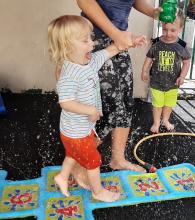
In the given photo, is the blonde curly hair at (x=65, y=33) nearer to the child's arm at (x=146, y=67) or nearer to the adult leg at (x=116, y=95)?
the adult leg at (x=116, y=95)

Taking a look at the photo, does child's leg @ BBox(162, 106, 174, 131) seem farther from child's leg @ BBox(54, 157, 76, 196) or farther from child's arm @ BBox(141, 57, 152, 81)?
child's leg @ BBox(54, 157, 76, 196)

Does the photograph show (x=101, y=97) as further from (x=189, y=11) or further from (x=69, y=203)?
(x=189, y=11)

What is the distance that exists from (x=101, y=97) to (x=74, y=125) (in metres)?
0.30

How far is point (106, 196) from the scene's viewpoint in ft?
7.18

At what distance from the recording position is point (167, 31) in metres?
2.96

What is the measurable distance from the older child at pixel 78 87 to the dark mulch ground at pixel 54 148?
27 cm

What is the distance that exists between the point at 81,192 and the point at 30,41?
6.92 ft

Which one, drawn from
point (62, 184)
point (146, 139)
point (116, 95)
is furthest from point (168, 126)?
point (62, 184)

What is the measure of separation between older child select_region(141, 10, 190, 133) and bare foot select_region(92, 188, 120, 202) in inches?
43.9

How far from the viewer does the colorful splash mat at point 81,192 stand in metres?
2.09

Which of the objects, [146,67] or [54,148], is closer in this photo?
[54,148]

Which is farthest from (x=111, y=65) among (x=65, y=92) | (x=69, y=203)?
(x=69, y=203)

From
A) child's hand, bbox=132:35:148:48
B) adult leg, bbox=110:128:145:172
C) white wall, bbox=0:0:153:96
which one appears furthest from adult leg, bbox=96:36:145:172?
white wall, bbox=0:0:153:96

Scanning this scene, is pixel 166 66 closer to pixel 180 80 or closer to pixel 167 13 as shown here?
pixel 180 80
